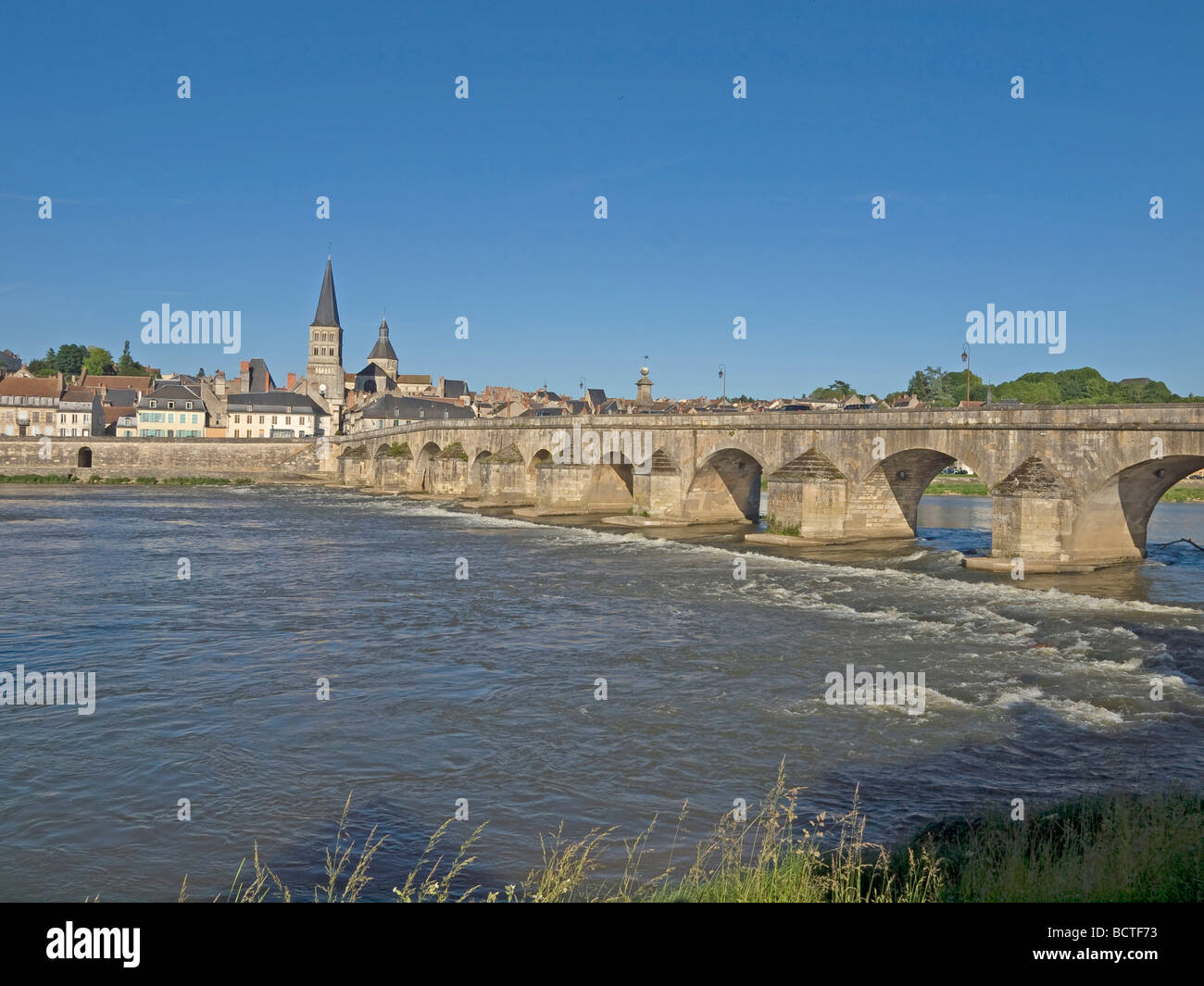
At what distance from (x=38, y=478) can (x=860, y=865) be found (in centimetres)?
8743

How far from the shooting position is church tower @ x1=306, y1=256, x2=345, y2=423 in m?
134

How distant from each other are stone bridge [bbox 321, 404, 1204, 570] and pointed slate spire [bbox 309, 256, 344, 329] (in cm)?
8141

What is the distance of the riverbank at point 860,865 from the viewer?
21.3 feet

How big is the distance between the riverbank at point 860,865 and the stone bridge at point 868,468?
789 inches

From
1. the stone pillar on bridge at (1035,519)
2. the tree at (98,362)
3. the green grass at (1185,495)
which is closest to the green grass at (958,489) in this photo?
the green grass at (1185,495)

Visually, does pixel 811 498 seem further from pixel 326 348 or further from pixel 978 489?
pixel 326 348

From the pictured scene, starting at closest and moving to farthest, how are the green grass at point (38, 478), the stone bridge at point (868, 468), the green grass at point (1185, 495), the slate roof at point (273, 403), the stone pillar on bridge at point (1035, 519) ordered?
1. the stone bridge at point (868, 468)
2. the stone pillar on bridge at point (1035, 519)
3. the green grass at point (1185, 495)
4. the green grass at point (38, 478)
5. the slate roof at point (273, 403)

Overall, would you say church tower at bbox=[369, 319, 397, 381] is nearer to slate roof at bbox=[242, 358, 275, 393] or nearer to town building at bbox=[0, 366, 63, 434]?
slate roof at bbox=[242, 358, 275, 393]

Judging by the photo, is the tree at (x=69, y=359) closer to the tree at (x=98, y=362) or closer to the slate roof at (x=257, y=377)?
the tree at (x=98, y=362)

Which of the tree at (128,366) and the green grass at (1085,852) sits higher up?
the tree at (128,366)

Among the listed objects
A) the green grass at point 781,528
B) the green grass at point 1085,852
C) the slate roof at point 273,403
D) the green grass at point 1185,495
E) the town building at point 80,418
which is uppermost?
the slate roof at point 273,403

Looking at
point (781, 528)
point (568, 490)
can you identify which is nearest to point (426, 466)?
point (568, 490)

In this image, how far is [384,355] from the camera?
16075 cm

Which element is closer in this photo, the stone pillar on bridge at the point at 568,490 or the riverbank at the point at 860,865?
the riverbank at the point at 860,865
